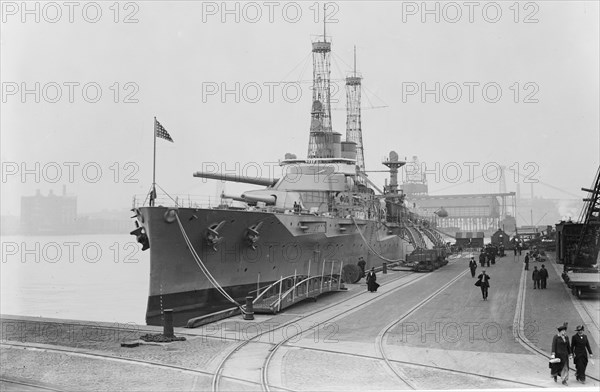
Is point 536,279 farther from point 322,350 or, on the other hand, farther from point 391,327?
point 322,350

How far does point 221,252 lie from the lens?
67.7 feet

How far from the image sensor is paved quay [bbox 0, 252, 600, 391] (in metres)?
9.39

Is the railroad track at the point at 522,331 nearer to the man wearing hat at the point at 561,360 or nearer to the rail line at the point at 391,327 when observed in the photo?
the man wearing hat at the point at 561,360

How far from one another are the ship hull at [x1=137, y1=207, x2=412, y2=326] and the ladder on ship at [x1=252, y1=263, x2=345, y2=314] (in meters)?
1.43

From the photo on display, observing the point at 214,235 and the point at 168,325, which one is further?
the point at 214,235

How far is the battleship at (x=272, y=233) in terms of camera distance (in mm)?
18719

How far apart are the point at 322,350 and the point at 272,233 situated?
36.7ft

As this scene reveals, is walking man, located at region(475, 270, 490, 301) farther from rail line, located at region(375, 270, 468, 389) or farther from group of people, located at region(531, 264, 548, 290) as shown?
group of people, located at region(531, 264, 548, 290)

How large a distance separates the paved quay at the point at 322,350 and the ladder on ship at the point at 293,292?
14.3 inches

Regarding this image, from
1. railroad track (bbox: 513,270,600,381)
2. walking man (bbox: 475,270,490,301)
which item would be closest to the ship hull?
walking man (bbox: 475,270,490,301)

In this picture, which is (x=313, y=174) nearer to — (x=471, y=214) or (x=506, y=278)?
(x=506, y=278)

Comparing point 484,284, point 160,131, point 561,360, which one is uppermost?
point 160,131

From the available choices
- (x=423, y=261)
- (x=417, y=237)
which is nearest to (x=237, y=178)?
(x=423, y=261)

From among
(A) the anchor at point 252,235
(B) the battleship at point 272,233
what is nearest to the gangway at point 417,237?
(B) the battleship at point 272,233
